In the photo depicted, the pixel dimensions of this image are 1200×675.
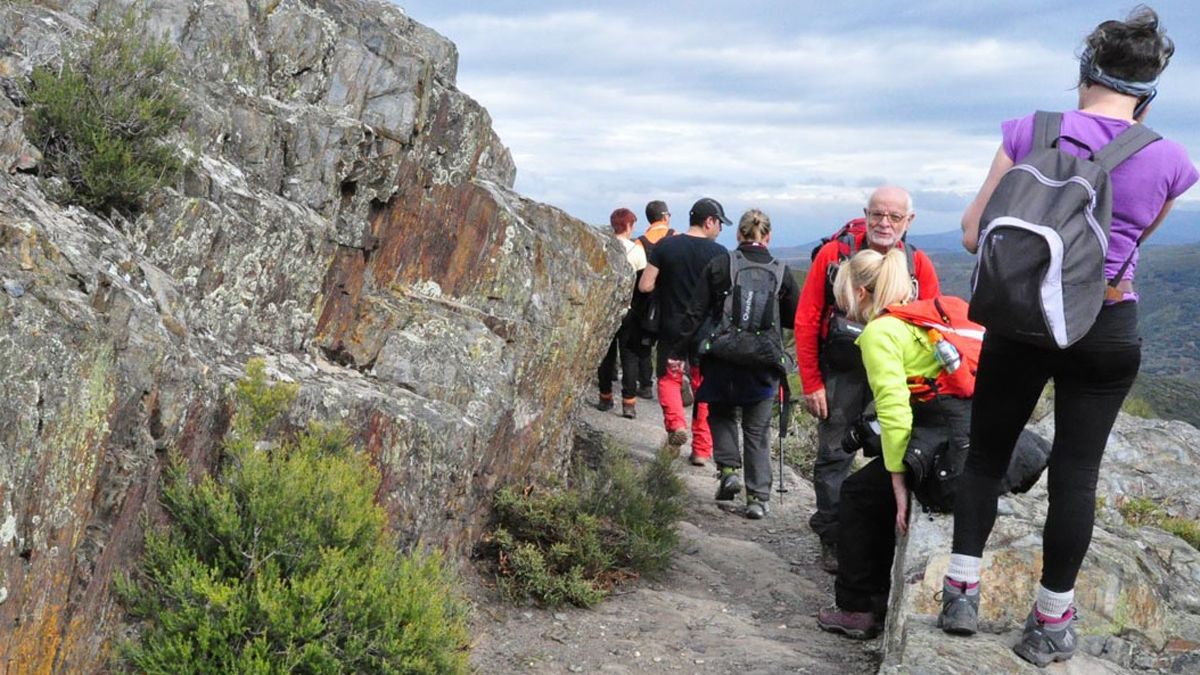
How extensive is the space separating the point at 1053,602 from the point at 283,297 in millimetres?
4674

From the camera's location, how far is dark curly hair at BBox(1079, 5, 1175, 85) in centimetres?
413

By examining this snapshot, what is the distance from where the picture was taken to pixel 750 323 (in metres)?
9.01

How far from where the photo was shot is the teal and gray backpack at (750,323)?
355 inches

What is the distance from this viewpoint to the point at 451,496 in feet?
22.9

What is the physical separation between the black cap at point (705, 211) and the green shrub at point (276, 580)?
19.9ft

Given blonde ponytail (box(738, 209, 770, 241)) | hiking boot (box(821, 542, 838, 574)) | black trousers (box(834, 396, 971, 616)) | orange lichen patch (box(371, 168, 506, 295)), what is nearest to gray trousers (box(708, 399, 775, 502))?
hiking boot (box(821, 542, 838, 574))

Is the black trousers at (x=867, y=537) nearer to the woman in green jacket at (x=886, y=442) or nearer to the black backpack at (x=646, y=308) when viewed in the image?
the woman in green jacket at (x=886, y=442)

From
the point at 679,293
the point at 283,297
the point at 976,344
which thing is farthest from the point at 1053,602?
the point at 679,293

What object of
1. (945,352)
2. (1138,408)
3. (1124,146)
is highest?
(1124,146)

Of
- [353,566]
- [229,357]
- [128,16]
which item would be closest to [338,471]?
[353,566]

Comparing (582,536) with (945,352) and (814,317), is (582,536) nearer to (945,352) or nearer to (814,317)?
(814,317)

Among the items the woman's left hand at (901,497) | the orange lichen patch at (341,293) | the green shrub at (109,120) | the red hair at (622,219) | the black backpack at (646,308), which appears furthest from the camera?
the red hair at (622,219)

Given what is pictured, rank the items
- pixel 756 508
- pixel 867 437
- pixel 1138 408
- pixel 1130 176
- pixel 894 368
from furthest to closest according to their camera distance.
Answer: pixel 1138 408
pixel 756 508
pixel 867 437
pixel 894 368
pixel 1130 176

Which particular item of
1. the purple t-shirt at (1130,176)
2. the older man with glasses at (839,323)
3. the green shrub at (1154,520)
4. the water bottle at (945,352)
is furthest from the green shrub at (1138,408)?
the purple t-shirt at (1130,176)
